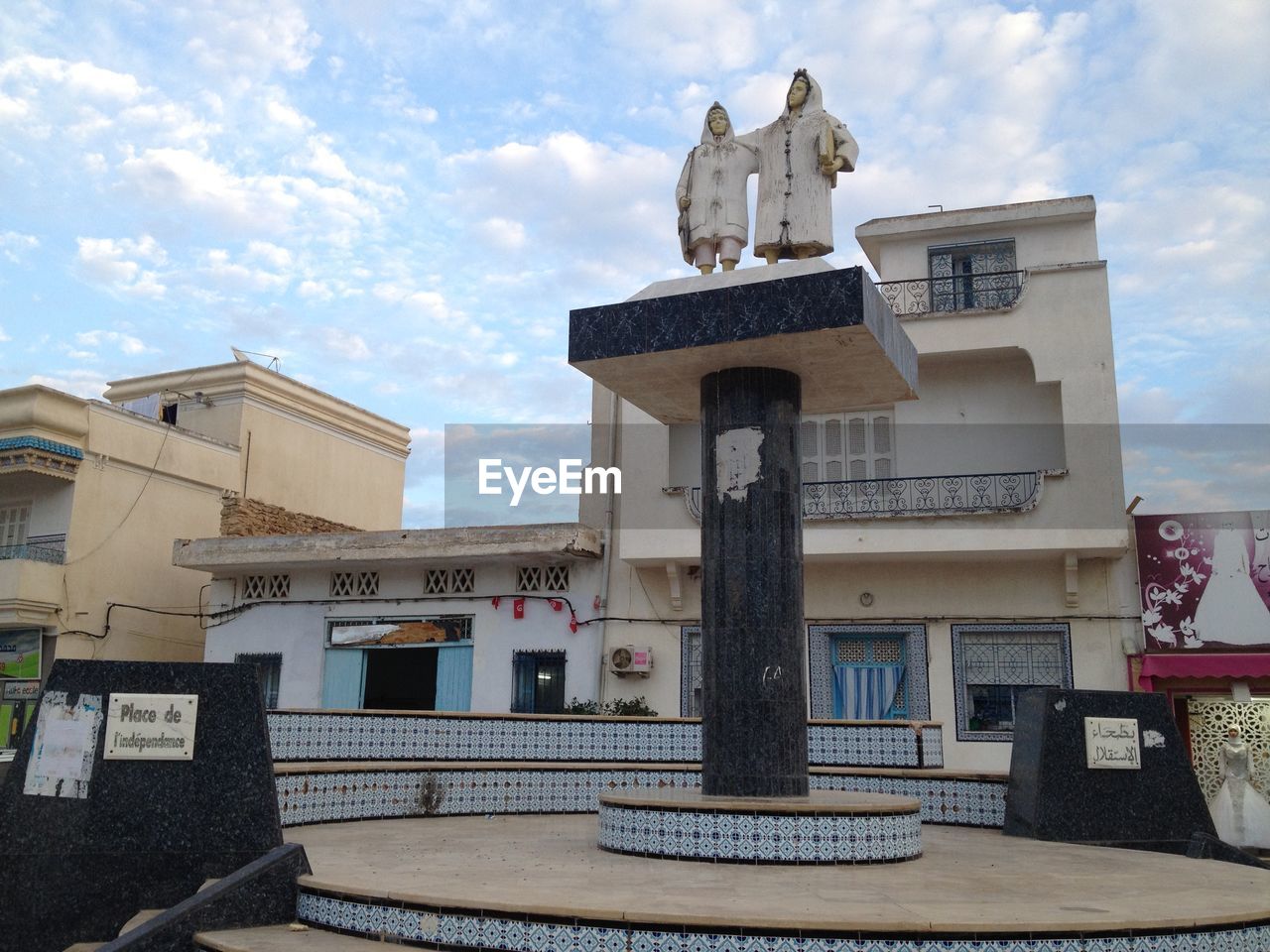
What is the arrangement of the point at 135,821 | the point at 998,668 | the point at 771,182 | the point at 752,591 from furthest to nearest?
the point at 998,668, the point at 771,182, the point at 752,591, the point at 135,821

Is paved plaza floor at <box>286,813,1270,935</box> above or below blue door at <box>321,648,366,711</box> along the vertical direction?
below

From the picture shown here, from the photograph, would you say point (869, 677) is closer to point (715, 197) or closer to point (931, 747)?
point (931, 747)

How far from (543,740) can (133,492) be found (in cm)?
1337

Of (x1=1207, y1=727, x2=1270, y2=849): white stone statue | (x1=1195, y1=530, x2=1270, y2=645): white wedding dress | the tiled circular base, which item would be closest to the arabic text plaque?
the tiled circular base

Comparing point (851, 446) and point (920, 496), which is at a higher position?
point (851, 446)

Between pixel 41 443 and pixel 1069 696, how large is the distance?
57.3ft

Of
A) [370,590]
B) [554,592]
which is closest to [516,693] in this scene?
[554,592]

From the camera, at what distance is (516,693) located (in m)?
17.8

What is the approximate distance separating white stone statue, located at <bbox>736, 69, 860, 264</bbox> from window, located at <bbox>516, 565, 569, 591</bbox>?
9.41m

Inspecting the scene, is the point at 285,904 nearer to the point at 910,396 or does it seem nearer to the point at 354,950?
the point at 354,950

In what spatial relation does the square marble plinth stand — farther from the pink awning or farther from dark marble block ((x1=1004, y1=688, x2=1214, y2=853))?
the pink awning

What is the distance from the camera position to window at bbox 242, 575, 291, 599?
64.6 feet

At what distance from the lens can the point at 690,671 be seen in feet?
56.3

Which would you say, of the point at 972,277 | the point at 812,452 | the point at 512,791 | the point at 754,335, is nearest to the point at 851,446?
the point at 812,452
